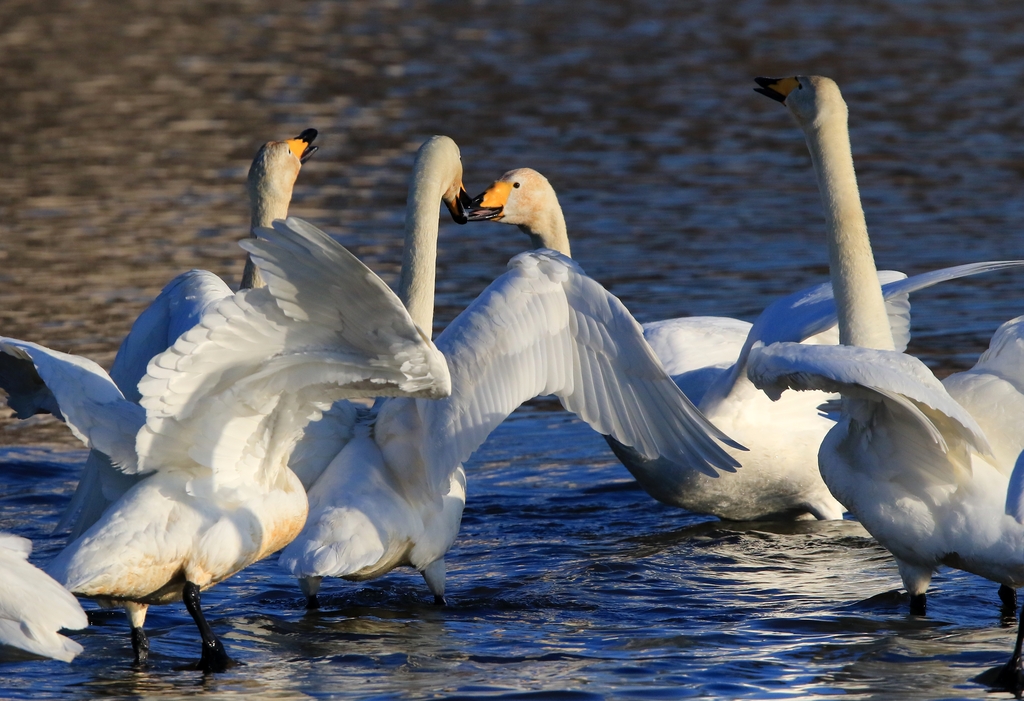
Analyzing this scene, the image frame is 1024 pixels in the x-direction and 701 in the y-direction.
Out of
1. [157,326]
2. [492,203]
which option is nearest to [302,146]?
[492,203]

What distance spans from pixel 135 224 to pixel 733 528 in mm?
9331

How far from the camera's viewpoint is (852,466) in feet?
21.6

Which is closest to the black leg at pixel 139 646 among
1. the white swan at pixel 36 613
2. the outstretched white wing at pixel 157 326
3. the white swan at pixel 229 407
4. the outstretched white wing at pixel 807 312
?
the white swan at pixel 229 407

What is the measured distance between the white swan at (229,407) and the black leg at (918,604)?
249 cm

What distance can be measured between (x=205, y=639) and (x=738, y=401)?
10.6 feet

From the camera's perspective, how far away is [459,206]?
8.30 meters

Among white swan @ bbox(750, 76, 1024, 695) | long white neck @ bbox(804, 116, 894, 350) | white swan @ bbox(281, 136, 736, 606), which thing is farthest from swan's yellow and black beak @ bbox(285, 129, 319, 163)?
white swan @ bbox(750, 76, 1024, 695)

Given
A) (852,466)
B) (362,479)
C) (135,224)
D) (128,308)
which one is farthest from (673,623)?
(135,224)

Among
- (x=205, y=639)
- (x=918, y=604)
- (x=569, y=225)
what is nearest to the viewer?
(x=205, y=639)

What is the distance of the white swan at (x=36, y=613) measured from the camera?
5.43 m

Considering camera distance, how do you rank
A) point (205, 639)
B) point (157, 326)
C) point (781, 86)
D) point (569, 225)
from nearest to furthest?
point (205, 639), point (157, 326), point (781, 86), point (569, 225)

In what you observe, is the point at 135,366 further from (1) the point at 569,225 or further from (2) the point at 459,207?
(1) the point at 569,225

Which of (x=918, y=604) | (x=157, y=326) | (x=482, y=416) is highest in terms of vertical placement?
(x=157, y=326)

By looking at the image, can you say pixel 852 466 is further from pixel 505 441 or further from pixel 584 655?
pixel 505 441
